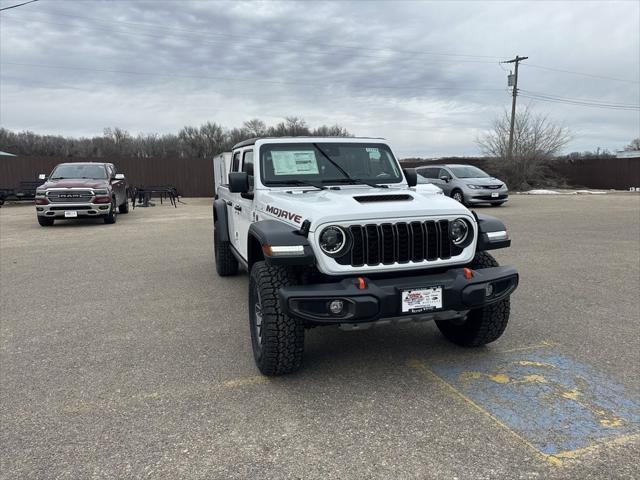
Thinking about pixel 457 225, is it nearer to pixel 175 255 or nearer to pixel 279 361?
pixel 279 361

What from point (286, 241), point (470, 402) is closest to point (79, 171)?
point (286, 241)

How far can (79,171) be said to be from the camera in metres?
13.7

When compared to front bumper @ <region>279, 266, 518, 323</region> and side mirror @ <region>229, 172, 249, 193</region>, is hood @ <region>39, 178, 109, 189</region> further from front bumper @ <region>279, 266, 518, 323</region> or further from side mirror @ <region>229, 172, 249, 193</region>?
front bumper @ <region>279, 266, 518, 323</region>

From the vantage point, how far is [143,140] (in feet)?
220

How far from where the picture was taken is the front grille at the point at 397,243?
3.36 m

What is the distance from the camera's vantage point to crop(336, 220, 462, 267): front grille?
336 cm

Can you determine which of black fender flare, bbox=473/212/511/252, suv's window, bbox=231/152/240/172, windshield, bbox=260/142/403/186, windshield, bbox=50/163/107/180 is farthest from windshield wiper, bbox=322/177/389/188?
windshield, bbox=50/163/107/180

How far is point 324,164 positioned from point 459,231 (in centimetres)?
165

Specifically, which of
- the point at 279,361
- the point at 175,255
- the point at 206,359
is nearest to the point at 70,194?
the point at 175,255

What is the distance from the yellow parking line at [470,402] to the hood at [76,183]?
11378 millimetres

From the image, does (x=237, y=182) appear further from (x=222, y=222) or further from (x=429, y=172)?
(x=429, y=172)

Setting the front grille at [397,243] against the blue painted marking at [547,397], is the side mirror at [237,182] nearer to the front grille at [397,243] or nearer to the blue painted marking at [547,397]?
the front grille at [397,243]

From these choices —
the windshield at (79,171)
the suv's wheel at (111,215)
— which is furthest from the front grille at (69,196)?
the windshield at (79,171)

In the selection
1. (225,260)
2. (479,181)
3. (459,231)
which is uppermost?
(479,181)
